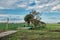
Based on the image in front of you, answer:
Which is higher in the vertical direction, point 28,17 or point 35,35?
point 28,17

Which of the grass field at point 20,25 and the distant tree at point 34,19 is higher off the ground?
the distant tree at point 34,19

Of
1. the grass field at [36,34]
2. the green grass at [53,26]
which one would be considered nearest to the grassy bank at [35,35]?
the grass field at [36,34]

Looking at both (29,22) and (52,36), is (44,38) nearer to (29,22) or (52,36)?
(52,36)

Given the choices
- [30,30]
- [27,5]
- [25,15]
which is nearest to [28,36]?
[30,30]

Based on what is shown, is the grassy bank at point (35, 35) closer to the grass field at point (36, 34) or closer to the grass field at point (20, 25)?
the grass field at point (36, 34)

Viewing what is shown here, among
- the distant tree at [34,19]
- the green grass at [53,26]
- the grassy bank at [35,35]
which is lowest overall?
the grassy bank at [35,35]

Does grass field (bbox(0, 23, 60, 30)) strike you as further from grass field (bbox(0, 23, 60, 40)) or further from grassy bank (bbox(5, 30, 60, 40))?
grassy bank (bbox(5, 30, 60, 40))

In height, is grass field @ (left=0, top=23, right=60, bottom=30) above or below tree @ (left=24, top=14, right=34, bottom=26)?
below

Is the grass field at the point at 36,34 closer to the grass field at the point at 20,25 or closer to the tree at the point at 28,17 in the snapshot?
the grass field at the point at 20,25

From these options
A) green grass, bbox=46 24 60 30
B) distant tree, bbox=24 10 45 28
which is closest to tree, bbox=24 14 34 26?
distant tree, bbox=24 10 45 28

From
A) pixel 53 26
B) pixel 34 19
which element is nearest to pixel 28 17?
pixel 34 19

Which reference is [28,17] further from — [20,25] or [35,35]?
[35,35]

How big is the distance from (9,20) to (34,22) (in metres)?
0.50

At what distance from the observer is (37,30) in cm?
342
